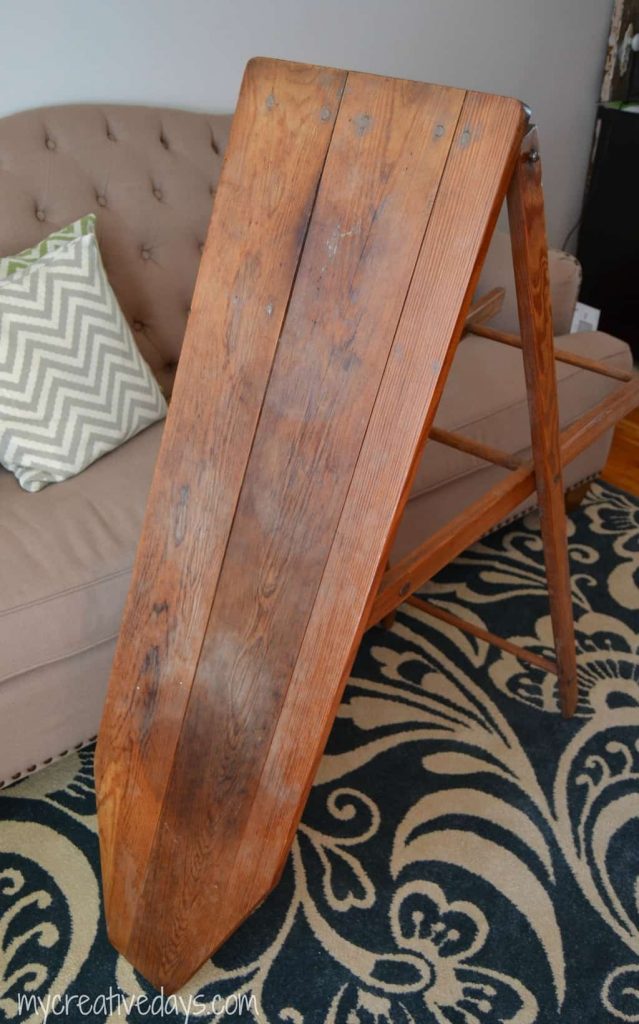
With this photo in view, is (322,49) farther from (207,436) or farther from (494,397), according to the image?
(207,436)

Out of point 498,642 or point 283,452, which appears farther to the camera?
point 498,642

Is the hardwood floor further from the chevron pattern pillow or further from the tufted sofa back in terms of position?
the chevron pattern pillow

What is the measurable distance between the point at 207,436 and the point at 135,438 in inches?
20.3

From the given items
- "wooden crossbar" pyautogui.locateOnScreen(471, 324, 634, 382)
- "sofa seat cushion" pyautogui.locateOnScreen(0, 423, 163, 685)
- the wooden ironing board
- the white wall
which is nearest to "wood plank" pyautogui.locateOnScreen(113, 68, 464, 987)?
the wooden ironing board

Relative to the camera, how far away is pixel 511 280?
205cm

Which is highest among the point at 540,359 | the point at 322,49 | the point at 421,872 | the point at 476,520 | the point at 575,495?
the point at 322,49

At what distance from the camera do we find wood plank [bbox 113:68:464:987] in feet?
3.08

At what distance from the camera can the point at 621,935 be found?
4.03ft

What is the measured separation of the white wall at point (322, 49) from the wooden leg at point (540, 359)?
3.72ft

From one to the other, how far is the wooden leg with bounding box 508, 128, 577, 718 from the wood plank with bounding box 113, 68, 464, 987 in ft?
0.34

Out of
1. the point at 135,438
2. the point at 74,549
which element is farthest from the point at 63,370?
the point at 74,549

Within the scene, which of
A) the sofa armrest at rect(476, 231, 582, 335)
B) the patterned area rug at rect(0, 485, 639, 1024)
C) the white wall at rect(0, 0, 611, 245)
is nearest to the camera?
the patterned area rug at rect(0, 485, 639, 1024)

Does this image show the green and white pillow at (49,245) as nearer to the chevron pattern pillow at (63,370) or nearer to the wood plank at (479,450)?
the chevron pattern pillow at (63,370)

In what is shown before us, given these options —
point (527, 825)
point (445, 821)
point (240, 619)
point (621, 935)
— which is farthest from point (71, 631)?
point (621, 935)
